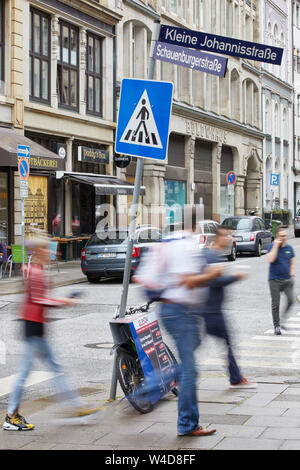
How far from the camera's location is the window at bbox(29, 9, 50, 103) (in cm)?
2577

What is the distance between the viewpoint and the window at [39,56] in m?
25.8

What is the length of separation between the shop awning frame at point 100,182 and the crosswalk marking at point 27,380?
56.2 ft

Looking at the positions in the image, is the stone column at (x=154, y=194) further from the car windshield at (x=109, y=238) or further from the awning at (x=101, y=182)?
the car windshield at (x=109, y=238)

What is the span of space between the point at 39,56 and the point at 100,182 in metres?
4.72

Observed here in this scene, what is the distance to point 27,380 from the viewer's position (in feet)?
29.6

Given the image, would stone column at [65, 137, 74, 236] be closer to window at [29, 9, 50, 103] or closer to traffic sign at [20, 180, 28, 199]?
window at [29, 9, 50, 103]

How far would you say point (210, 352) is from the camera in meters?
10.9

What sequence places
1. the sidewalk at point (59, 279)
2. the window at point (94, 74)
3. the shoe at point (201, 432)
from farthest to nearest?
the window at point (94, 74)
the sidewalk at point (59, 279)
the shoe at point (201, 432)

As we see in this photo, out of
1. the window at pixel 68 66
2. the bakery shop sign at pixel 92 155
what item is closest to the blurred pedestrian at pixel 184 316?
the window at pixel 68 66

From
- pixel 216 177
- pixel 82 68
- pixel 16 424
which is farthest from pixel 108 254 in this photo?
pixel 216 177

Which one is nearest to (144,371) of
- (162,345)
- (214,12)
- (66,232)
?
(162,345)

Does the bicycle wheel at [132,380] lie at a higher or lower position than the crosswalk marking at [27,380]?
higher

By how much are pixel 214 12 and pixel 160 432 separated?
40.3 m

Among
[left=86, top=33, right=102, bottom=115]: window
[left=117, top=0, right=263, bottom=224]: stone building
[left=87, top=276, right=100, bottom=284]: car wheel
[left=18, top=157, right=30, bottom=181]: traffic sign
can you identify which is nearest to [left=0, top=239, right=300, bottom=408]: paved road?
[left=87, top=276, right=100, bottom=284]: car wheel
